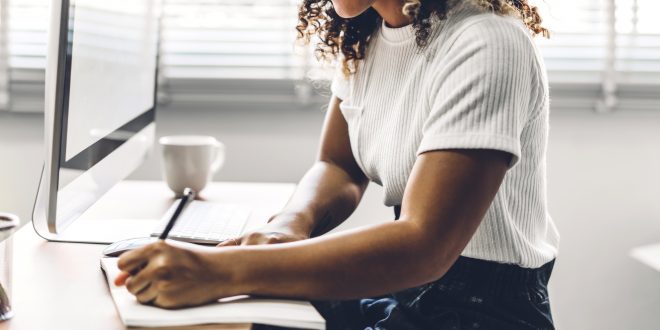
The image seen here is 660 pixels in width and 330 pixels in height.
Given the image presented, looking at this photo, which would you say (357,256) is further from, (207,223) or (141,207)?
(141,207)

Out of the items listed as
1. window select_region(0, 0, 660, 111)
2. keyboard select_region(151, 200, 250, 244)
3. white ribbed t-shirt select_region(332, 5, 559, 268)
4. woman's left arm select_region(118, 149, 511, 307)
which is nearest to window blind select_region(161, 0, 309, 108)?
window select_region(0, 0, 660, 111)

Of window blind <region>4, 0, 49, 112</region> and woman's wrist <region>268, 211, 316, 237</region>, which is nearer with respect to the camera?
woman's wrist <region>268, 211, 316, 237</region>

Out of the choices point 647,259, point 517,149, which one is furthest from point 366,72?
point 647,259

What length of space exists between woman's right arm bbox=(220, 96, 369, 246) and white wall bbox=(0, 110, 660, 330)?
0.59m

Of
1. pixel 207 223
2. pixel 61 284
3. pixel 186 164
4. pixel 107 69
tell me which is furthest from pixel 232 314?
pixel 186 164

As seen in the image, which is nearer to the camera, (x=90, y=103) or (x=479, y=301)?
(x=479, y=301)

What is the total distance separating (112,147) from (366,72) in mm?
425

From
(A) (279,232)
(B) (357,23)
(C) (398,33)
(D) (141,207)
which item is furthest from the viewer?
(D) (141,207)

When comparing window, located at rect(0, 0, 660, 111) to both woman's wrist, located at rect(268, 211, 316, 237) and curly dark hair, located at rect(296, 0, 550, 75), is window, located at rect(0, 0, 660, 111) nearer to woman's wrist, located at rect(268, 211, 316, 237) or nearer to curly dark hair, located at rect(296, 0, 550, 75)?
curly dark hair, located at rect(296, 0, 550, 75)

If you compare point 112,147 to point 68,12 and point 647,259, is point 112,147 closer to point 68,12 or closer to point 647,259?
point 68,12

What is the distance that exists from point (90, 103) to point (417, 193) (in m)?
0.51

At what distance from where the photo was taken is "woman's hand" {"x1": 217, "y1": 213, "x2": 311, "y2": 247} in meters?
1.01

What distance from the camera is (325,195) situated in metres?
1.24

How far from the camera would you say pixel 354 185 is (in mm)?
1310
